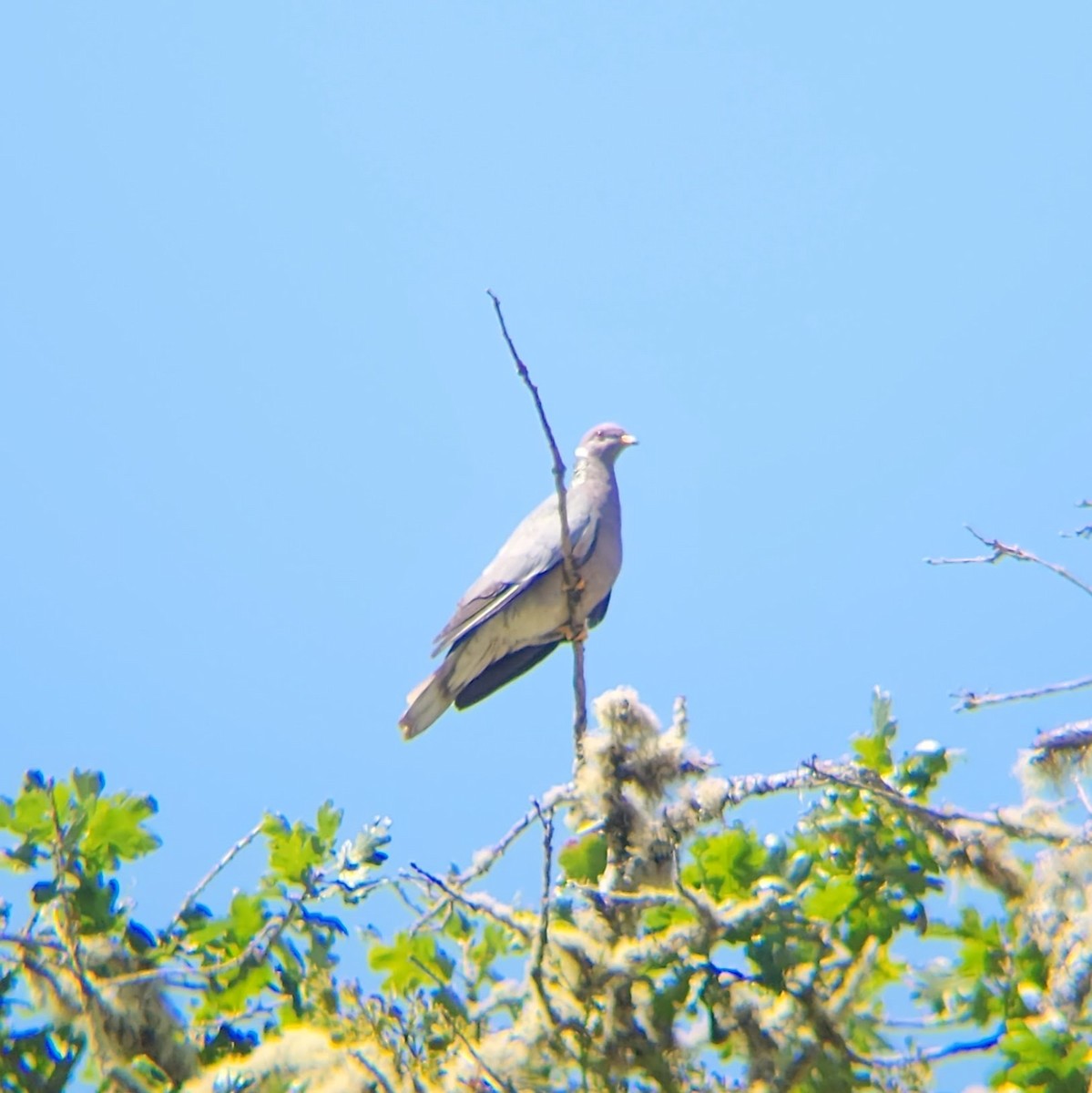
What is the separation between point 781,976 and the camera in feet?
7.91

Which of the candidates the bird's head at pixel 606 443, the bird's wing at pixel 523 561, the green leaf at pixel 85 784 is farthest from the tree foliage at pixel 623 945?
the bird's head at pixel 606 443

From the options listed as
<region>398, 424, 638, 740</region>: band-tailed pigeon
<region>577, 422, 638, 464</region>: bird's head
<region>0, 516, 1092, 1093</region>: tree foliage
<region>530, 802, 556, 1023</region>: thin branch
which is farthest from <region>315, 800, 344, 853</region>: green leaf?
<region>577, 422, 638, 464</region>: bird's head

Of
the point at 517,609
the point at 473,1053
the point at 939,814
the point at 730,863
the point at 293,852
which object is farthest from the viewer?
the point at 517,609

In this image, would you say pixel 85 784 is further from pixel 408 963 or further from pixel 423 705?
pixel 423 705

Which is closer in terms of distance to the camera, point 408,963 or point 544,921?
point 544,921

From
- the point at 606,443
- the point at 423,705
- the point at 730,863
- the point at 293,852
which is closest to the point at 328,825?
the point at 293,852

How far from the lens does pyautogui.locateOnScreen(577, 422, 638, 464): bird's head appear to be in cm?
704

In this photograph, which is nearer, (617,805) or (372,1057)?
(372,1057)

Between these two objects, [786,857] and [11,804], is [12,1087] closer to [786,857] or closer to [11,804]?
[11,804]

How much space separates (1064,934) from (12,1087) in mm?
1953

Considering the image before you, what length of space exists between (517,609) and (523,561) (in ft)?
0.74

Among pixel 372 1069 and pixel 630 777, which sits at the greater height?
pixel 630 777

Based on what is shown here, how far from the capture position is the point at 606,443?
708 centimetres

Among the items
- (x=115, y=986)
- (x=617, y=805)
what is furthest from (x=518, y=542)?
(x=115, y=986)
